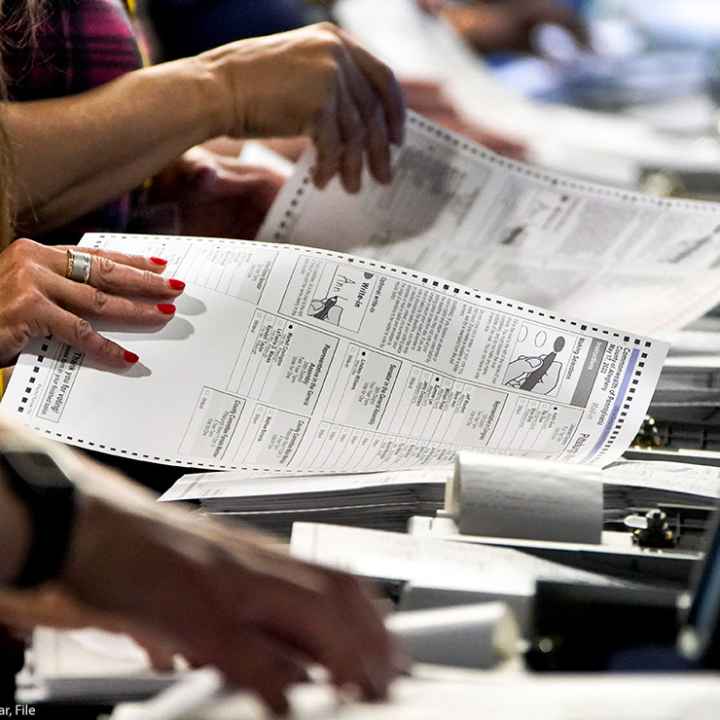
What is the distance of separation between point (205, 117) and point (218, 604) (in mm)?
803

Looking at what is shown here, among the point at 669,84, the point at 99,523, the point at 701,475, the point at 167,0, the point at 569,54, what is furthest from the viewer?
the point at 569,54

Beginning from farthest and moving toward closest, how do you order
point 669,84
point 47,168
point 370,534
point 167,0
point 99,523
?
point 669,84 → point 167,0 → point 47,168 → point 370,534 → point 99,523

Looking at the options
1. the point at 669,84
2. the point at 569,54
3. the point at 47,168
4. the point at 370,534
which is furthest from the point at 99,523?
the point at 569,54

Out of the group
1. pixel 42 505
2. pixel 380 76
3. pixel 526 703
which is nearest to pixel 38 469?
pixel 42 505

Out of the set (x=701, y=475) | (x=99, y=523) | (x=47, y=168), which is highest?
(x=99, y=523)

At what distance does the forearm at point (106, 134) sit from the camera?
1.24 meters

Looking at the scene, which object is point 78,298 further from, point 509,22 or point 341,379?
point 509,22

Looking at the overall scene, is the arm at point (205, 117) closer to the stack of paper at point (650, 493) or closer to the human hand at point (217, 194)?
the human hand at point (217, 194)

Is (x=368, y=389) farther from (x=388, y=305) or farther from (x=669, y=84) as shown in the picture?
(x=669, y=84)

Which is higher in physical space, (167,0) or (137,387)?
(137,387)

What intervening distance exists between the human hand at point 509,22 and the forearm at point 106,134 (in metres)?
2.56

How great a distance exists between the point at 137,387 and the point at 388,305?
18 cm

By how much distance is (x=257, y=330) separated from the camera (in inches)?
40.5

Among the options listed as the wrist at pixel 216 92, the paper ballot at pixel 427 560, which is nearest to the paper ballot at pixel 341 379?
the paper ballot at pixel 427 560
